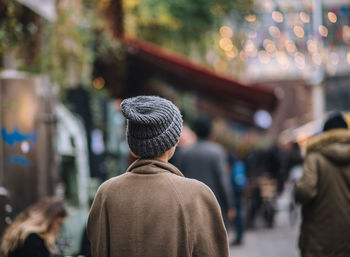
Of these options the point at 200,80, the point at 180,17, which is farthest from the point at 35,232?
the point at 180,17

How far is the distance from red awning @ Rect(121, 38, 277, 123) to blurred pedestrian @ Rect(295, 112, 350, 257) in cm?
533

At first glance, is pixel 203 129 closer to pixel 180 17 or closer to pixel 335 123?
pixel 335 123

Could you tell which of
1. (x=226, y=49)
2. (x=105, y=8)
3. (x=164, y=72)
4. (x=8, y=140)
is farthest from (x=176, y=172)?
(x=226, y=49)

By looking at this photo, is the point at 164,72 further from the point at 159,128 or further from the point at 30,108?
the point at 159,128

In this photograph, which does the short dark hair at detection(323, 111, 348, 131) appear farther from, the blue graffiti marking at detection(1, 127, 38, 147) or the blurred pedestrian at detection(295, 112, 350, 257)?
the blue graffiti marking at detection(1, 127, 38, 147)

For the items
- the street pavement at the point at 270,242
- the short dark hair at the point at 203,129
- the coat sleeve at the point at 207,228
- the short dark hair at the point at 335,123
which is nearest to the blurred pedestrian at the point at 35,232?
the coat sleeve at the point at 207,228

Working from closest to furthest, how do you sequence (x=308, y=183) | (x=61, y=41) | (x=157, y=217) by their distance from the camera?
1. (x=157, y=217)
2. (x=308, y=183)
3. (x=61, y=41)

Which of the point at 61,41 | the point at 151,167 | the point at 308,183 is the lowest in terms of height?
the point at 308,183

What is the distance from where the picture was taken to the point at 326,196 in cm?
498

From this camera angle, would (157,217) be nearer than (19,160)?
Yes

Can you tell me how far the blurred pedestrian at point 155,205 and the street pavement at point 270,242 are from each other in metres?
6.99

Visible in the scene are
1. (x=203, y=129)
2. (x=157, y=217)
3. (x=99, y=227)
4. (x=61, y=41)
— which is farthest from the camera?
(x=61, y=41)

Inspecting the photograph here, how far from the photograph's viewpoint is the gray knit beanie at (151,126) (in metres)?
2.61

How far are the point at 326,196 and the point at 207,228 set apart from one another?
8.66 feet
